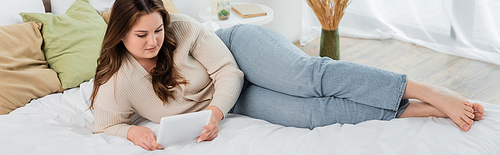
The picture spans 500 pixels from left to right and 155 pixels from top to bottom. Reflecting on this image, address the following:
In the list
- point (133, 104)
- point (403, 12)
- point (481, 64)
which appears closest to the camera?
point (133, 104)

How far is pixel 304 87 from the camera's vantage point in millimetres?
1300

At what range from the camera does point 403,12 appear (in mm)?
2818

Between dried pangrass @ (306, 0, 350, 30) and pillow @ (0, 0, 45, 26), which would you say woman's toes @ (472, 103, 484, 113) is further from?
pillow @ (0, 0, 45, 26)

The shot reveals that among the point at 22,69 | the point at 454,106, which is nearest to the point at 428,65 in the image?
the point at 454,106

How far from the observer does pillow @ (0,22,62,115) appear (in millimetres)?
1456

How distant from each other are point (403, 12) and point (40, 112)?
2461 mm

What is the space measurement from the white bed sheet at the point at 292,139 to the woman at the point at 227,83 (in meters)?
0.05

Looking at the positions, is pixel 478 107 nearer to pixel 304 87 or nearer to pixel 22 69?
pixel 304 87

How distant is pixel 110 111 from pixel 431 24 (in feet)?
7.65

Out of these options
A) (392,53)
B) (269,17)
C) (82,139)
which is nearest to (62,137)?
(82,139)

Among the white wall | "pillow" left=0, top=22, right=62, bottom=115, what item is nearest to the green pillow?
"pillow" left=0, top=22, right=62, bottom=115

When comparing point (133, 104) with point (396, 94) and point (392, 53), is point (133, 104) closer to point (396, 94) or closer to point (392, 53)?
point (396, 94)

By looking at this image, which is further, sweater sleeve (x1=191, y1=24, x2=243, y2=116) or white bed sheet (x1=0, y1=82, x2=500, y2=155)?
sweater sleeve (x1=191, y1=24, x2=243, y2=116)

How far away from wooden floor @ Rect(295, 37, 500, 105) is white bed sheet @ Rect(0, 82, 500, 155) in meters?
0.98
